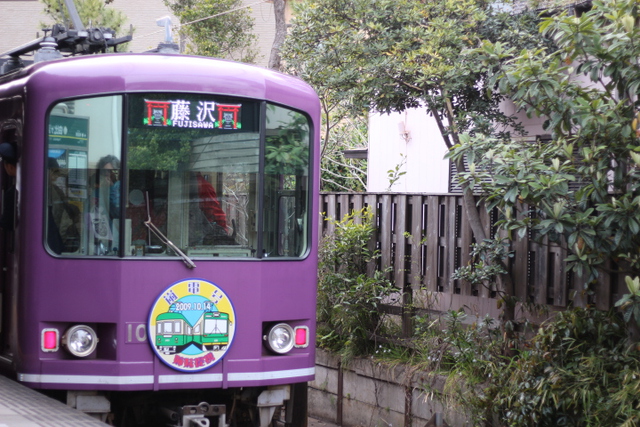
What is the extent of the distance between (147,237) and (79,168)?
66cm

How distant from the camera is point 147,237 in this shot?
585cm

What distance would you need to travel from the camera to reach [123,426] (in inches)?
245

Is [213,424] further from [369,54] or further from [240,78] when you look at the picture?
[369,54]

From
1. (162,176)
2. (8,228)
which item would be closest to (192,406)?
(162,176)

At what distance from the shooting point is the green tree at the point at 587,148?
573cm

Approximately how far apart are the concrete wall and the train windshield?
2.32 metres

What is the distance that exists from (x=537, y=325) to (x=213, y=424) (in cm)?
275

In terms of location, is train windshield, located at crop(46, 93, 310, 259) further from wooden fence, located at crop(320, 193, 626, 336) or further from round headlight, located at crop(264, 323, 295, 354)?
wooden fence, located at crop(320, 193, 626, 336)

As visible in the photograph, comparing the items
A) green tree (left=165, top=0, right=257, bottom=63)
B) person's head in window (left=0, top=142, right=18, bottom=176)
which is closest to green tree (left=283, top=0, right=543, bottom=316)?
person's head in window (left=0, top=142, right=18, bottom=176)

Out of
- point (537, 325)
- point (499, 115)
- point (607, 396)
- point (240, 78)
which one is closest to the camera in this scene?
point (607, 396)

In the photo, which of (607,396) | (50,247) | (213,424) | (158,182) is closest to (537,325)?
(607,396)

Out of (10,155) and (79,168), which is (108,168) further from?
(10,155)

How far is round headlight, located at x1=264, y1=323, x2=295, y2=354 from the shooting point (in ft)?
20.2

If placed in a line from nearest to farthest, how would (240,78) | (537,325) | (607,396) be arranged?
(607,396)
(240,78)
(537,325)
